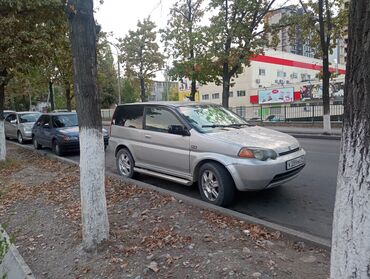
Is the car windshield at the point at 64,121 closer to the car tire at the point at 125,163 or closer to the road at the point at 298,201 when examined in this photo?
the car tire at the point at 125,163

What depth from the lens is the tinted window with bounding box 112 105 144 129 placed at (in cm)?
720

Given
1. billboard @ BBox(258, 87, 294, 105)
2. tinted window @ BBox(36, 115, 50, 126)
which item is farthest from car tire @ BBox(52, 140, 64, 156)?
billboard @ BBox(258, 87, 294, 105)

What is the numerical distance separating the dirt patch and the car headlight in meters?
0.99

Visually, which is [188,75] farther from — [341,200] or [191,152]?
[341,200]

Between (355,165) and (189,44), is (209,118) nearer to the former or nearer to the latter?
(355,165)

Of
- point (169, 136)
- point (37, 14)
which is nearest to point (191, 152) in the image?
point (169, 136)

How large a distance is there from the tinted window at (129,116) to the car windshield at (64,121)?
18.1 ft

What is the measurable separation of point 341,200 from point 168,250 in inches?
84.9

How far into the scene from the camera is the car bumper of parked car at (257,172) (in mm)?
5027

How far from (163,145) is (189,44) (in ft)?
47.6

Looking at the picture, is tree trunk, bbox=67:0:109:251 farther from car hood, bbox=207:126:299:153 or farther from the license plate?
the license plate

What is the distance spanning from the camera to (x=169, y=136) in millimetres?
6281

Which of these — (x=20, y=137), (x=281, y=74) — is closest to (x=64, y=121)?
(x=20, y=137)

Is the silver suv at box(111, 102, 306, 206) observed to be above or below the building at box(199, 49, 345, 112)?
below
